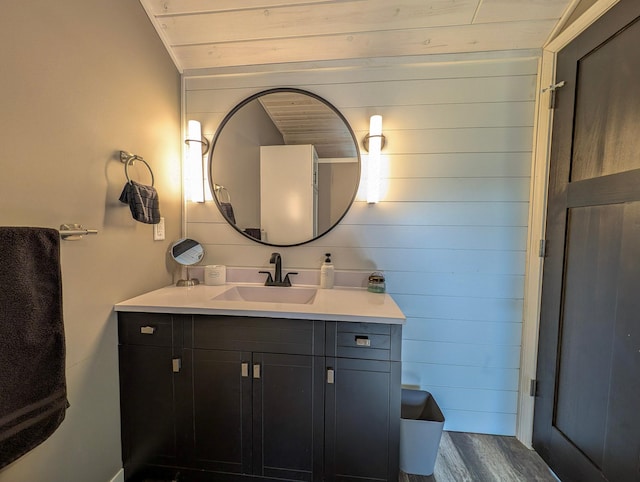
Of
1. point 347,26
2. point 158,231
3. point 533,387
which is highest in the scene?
point 347,26

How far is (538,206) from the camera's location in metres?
1.51

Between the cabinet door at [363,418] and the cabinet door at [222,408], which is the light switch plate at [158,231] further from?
the cabinet door at [363,418]

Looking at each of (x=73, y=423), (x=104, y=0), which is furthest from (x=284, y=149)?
(x=73, y=423)

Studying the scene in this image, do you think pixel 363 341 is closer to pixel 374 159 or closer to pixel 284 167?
pixel 374 159

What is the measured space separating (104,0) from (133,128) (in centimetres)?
51

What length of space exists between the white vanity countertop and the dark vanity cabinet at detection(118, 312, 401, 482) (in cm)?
4

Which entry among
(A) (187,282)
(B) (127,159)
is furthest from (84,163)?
(A) (187,282)

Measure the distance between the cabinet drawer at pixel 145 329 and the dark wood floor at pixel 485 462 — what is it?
1.36 metres

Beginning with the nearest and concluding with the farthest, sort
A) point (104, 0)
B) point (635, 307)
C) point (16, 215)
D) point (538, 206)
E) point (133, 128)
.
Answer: point (16, 215), point (635, 307), point (104, 0), point (133, 128), point (538, 206)

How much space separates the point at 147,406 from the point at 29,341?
0.62 m

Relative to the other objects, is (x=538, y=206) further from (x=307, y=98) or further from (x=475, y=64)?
(x=307, y=98)

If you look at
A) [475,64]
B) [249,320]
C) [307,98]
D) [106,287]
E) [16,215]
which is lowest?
[249,320]

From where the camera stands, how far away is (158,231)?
156 cm

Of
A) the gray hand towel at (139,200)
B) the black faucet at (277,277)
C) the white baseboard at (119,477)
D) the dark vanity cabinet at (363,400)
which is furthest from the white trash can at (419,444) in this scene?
the gray hand towel at (139,200)
